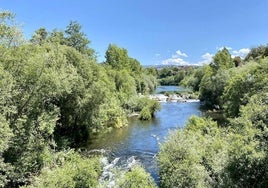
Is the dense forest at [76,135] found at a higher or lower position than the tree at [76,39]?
lower

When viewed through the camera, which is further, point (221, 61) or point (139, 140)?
point (221, 61)

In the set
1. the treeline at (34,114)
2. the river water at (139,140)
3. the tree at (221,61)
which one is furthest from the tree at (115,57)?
the treeline at (34,114)

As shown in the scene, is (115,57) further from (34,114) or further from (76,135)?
(34,114)

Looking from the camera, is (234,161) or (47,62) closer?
(234,161)

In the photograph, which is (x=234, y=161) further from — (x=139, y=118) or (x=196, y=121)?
(x=139, y=118)

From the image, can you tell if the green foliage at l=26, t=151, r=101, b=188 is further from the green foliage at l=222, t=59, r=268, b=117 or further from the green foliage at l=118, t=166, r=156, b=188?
the green foliage at l=222, t=59, r=268, b=117

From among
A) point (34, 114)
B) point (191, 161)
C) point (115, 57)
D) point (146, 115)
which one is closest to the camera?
point (191, 161)

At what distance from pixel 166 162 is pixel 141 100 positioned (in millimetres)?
43576

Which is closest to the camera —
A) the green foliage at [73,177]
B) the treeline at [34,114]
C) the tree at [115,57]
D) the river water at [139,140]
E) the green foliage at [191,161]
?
the green foliage at [73,177]

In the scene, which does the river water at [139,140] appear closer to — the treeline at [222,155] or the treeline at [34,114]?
the treeline at [222,155]

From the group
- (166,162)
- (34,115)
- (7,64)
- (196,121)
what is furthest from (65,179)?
(196,121)

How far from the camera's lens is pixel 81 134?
40906mm

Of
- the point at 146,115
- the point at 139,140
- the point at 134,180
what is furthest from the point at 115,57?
the point at 134,180

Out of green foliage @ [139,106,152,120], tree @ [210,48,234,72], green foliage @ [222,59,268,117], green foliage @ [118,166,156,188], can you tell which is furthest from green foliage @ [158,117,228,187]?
tree @ [210,48,234,72]
